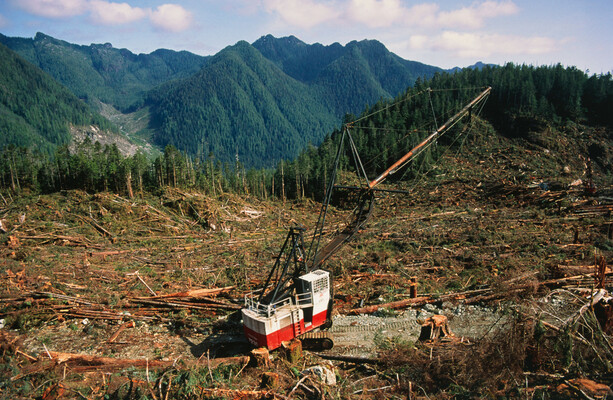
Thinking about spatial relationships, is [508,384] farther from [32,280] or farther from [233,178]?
[233,178]

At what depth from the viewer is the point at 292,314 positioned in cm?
1173

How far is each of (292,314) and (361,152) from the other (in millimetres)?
59644

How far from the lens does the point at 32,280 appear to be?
1738 centimetres

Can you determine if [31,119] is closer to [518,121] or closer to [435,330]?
[518,121]

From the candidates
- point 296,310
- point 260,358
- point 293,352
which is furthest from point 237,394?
point 296,310

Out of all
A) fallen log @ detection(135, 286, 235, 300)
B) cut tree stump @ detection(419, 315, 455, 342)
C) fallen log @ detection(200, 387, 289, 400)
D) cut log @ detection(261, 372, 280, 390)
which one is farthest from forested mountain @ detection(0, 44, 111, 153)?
cut tree stump @ detection(419, 315, 455, 342)

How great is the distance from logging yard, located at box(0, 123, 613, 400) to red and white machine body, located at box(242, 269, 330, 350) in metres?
0.75

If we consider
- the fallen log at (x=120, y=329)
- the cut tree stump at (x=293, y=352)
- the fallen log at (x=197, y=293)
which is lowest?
the fallen log at (x=120, y=329)

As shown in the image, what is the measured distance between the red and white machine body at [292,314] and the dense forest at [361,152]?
44.0 metres

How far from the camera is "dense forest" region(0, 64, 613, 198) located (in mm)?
57188

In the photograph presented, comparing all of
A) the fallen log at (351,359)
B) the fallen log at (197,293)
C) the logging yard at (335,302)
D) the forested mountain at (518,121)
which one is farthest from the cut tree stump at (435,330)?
the forested mountain at (518,121)

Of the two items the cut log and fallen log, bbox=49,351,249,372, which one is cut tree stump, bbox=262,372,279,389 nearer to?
the cut log

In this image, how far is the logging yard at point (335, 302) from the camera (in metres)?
8.38

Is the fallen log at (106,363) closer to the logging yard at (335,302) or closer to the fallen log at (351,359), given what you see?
the logging yard at (335,302)
